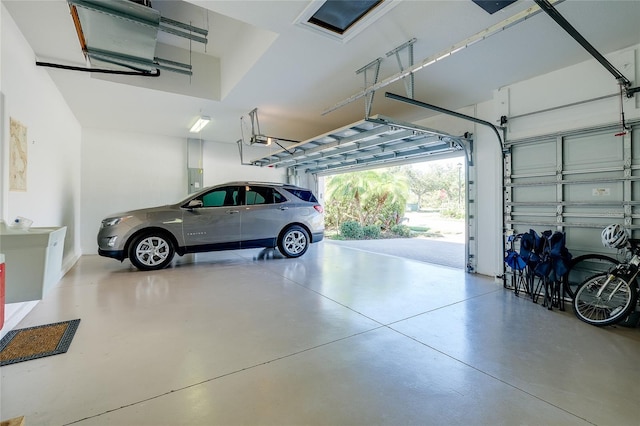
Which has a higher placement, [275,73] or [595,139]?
[275,73]

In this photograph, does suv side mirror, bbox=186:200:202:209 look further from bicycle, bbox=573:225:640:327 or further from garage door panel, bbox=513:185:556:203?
bicycle, bbox=573:225:640:327

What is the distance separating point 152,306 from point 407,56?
13.5 ft

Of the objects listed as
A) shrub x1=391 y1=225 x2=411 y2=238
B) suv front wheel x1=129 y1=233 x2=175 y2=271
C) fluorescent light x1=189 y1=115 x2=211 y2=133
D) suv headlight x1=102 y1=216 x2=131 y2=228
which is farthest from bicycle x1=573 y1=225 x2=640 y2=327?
shrub x1=391 y1=225 x2=411 y2=238

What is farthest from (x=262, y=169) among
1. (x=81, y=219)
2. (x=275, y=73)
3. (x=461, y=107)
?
(x=461, y=107)

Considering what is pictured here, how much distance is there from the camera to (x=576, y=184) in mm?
3656

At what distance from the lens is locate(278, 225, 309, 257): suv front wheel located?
616 cm

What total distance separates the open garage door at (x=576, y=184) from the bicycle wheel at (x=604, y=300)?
1.93ft

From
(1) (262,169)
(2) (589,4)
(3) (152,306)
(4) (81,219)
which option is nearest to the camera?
(2) (589,4)

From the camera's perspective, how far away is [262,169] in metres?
8.93

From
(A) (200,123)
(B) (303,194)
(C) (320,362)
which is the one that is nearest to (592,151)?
(C) (320,362)

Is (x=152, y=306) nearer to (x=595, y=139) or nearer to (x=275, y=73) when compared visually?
(x=275, y=73)

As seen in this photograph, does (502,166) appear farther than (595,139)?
Yes

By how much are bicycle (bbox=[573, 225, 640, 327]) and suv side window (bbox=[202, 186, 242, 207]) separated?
5.33 m

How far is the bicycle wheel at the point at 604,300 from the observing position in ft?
9.07
